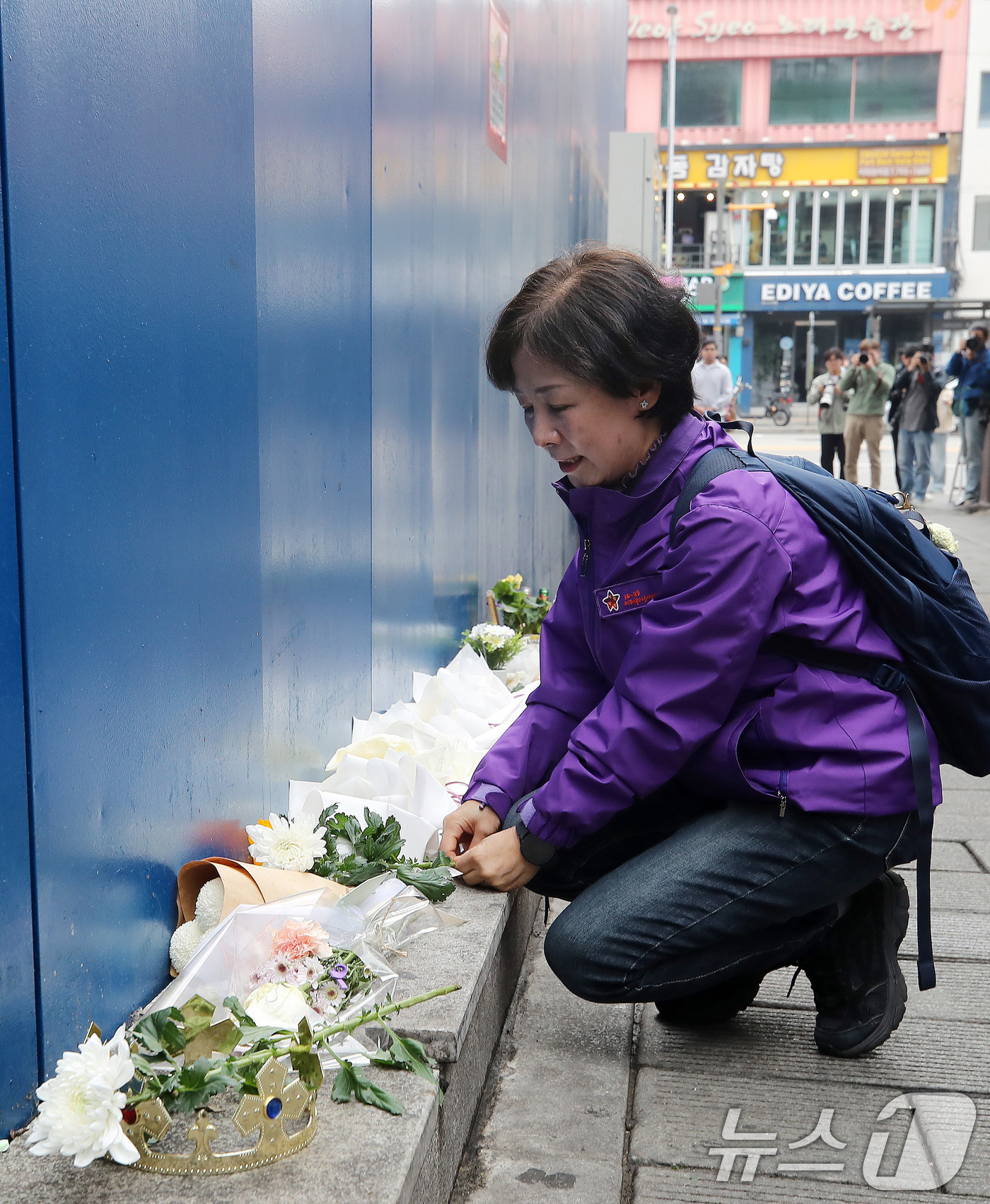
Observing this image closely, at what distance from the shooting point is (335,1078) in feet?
5.35

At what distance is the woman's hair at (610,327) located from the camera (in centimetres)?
204


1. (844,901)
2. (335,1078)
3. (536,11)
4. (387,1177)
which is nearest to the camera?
(387,1177)

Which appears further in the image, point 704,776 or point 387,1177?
point 704,776

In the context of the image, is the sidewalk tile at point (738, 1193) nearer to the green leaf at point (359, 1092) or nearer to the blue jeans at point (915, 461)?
the green leaf at point (359, 1092)

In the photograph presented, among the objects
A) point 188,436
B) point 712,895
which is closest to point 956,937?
→ point 712,895

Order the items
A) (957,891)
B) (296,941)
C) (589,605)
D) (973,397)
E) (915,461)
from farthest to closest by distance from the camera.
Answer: (915,461)
(973,397)
(957,891)
(589,605)
(296,941)

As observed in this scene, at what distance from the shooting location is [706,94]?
35688 mm

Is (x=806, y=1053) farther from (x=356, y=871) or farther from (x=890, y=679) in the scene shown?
(x=356, y=871)

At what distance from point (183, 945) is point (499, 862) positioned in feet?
1.90

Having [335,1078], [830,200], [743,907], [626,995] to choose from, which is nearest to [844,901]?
[743,907]

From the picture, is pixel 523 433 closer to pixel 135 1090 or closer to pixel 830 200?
pixel 135 1090

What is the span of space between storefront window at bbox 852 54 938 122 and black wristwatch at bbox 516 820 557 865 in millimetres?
37246

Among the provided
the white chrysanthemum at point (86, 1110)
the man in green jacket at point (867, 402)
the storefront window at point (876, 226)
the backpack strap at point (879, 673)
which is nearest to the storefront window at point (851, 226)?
the storefront window at point (876, 226)

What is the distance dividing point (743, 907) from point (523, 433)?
13.1 ft
